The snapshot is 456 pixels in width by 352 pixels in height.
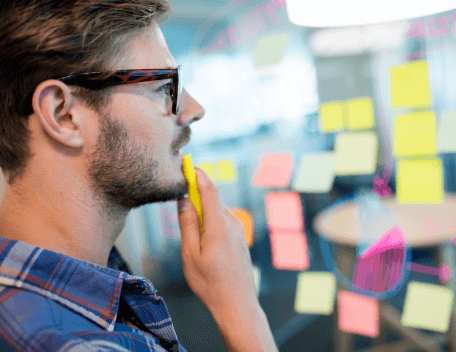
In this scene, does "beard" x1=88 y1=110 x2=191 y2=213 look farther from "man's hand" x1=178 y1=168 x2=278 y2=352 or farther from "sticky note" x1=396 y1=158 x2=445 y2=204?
"sticky note" x1=396 y1=158 x2=445 y2=204

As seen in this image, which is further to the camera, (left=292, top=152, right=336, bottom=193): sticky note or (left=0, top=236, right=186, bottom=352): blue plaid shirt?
(left=292, top=152, right=336, bottom=193): sticky note

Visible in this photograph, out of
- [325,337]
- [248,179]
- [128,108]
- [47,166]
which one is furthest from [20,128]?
[325,337]

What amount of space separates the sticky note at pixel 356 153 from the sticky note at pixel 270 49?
1.26 ft

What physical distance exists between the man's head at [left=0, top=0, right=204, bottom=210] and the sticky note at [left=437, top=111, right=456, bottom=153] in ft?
2.63

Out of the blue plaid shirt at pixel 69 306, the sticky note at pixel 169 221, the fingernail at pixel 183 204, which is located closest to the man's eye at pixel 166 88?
the fingernail at pixel 183 204

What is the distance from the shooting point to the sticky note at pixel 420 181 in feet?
3.52

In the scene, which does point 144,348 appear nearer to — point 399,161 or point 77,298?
point 77,298

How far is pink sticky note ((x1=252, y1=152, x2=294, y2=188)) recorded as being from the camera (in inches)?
53.7

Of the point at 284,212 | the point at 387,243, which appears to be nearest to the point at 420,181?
the point at 387,243

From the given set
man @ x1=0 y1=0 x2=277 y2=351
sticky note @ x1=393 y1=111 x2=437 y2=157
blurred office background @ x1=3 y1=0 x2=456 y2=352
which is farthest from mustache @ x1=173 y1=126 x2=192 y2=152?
sticky note @ x1=393 y1=111 x2=437 y2=157

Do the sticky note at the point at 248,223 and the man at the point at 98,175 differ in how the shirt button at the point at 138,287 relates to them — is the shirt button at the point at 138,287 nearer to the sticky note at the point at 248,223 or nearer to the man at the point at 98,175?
the man at the point at 98,175

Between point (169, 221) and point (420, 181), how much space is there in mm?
1130

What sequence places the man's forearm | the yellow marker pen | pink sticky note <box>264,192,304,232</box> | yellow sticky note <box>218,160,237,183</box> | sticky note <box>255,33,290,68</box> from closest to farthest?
the man's forearm, the yellow marker pen, sticky note <box>255,33,290,68</box>, pink sticky note <box>264,192,304,232</box>, yellow sticky note <box>218,160,237,183</box>

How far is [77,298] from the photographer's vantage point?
545 millimetres
